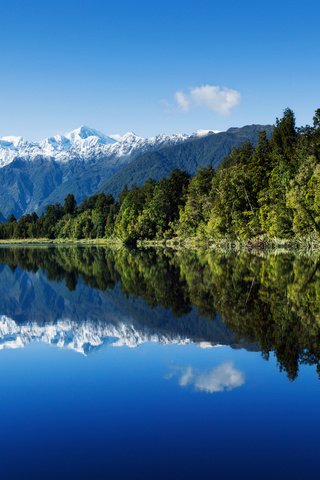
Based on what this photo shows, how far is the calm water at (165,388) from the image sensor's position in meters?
9.86

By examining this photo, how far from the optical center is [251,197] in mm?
92750

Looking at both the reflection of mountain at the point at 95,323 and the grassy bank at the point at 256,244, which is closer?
the reflection of mountain at the point at 95,323

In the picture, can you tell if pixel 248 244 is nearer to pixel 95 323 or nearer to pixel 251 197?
pixel 251 197

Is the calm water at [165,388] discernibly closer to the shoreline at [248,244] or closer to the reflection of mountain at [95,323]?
the reflection of mountain at [95,323]

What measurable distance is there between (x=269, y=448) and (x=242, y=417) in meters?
1.75

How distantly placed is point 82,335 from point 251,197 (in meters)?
73.5

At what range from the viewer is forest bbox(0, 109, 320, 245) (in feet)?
246

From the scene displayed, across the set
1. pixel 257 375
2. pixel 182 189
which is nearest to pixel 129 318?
pixel 257 375

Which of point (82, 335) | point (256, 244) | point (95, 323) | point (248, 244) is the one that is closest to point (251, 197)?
point (248, 244)

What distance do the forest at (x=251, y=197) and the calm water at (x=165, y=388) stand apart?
153ft

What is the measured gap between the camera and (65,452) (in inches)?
406

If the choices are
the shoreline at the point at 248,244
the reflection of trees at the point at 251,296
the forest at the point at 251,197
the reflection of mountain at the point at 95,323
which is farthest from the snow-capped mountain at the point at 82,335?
the forest at the point at 251,197

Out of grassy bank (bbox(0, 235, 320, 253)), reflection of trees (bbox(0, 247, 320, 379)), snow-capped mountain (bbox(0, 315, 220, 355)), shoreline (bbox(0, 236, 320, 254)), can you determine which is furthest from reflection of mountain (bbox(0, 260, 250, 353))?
grassy bank (bbox(0, 235, 320, 253))

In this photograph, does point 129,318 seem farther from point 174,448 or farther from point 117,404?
point 174,448
